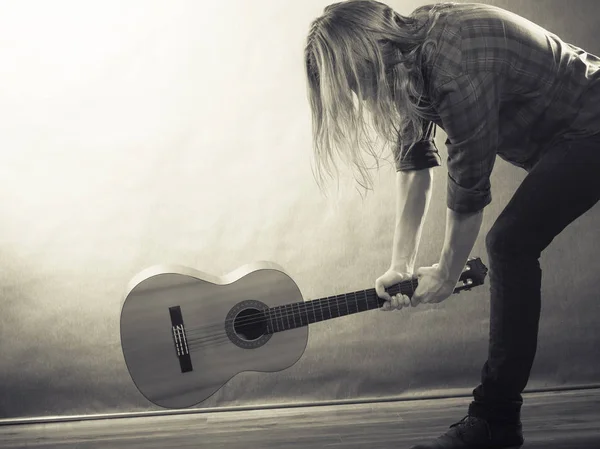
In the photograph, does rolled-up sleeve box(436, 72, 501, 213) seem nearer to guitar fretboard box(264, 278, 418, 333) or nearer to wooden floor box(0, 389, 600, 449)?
guitar fretboard box(264, 278, 418, 333)

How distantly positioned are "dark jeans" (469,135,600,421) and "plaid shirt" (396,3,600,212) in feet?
0.27

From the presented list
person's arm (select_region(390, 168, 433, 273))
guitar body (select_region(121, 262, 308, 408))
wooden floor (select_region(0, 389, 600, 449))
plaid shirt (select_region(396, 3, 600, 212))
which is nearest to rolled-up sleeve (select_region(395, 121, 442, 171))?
person's arm (select_region(390, 168, 433, 273))

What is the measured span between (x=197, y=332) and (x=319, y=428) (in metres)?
0.56

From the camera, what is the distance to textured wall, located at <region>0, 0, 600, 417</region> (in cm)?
263

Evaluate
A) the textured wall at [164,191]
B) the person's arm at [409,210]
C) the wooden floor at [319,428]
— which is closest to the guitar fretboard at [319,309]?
the person's arm at [409,210]

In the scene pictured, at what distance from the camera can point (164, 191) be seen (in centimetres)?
265

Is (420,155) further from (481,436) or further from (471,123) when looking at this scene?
(481,436)

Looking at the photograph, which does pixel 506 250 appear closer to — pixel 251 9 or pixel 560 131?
pixel 560 131

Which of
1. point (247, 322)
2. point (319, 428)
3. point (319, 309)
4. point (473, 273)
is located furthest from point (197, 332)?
point (473, 273)

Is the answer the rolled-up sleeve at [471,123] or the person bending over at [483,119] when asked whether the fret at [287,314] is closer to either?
the person bending over at [483,119]

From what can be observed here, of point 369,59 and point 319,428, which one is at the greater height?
point 369,59

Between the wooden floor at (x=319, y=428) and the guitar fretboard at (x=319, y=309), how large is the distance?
0.37m

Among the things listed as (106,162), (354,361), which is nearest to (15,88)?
(106,162)

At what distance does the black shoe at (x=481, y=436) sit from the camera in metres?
1.86
